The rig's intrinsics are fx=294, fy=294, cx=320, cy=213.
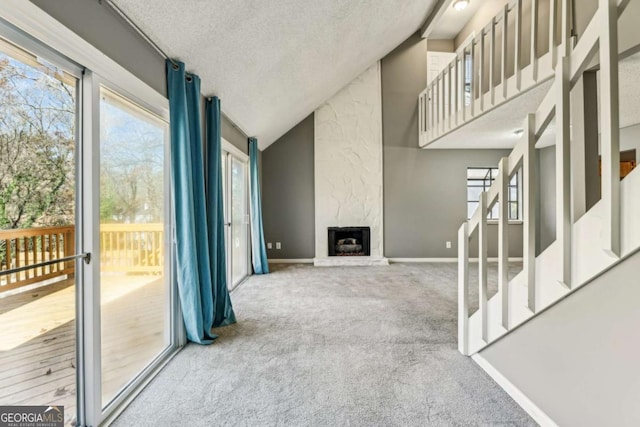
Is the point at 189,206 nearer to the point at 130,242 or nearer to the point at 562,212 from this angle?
the point at 130,242

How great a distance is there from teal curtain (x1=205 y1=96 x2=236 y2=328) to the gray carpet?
0.66 feet

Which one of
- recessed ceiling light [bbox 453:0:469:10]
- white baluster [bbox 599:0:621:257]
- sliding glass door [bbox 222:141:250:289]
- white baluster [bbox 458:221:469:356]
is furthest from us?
recessed ceiling light [bbox 453:0:469:10]

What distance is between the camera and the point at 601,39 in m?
1.14

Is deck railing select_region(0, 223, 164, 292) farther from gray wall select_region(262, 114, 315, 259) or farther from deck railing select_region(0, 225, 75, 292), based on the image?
gray wall select_region(262, 114, 315, 259)

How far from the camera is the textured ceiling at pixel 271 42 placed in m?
1.88

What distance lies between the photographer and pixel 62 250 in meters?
1.36

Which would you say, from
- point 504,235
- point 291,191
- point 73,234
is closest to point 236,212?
point 291,191

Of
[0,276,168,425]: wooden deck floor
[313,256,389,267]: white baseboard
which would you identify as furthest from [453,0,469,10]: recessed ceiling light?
[0,276,168,425]: wooden deck floor

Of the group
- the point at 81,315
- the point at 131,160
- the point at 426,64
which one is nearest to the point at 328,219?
the point at 426,64

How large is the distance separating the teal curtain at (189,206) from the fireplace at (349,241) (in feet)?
11.7

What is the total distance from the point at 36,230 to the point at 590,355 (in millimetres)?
2364

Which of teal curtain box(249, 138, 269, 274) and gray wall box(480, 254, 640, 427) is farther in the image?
teal curtain box(249, 138, 269, 274)

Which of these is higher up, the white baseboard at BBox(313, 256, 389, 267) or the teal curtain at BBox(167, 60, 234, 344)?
the teal curtain at BBox(167, 60, 234, 344)

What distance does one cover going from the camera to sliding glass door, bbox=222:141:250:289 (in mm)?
3948
